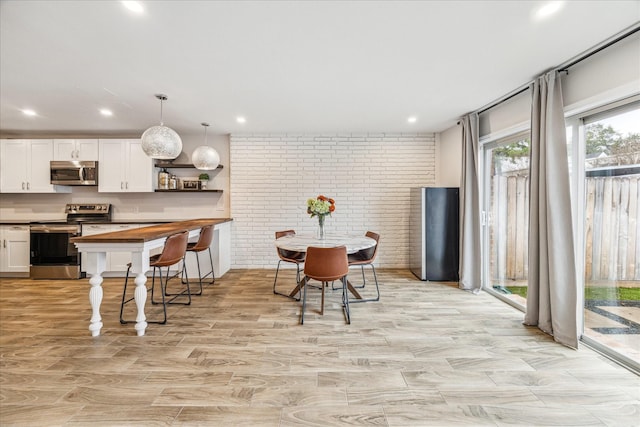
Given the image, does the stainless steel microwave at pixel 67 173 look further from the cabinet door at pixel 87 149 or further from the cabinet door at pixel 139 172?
the cabinet door at pixel 139 172

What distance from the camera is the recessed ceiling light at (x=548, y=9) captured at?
1.88 m

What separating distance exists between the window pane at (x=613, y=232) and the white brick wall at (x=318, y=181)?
303 cm

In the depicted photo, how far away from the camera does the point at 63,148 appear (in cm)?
507

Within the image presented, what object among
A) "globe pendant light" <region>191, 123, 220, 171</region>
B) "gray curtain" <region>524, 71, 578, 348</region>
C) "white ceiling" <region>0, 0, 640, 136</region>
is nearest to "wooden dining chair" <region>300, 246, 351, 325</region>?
"white ceiling" <region>0, 0, 640, 136</region>

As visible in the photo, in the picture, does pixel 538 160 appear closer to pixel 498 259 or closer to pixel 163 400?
pixel 498 259

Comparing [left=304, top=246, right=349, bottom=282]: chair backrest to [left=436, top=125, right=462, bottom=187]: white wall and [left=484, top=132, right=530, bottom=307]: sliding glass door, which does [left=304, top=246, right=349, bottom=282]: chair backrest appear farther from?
[left=436, top=125, right=462, bottom=187]: white wall

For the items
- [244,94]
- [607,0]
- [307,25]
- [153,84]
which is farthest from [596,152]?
[153,84]

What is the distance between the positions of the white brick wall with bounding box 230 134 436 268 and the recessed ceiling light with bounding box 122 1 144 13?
351 cm

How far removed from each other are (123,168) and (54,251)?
5.48 feet

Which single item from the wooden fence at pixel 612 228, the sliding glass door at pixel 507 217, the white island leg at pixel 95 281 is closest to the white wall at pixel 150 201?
the white island leg at pixel 95 281

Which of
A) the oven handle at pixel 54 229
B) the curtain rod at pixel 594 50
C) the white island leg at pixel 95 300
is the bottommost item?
the white island leg at pixel 95 300

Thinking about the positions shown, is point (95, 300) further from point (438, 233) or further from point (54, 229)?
point (438, 233)

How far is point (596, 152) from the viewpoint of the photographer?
2576 millimetres

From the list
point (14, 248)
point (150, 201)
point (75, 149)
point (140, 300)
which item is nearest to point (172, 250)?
point (140, 300)
